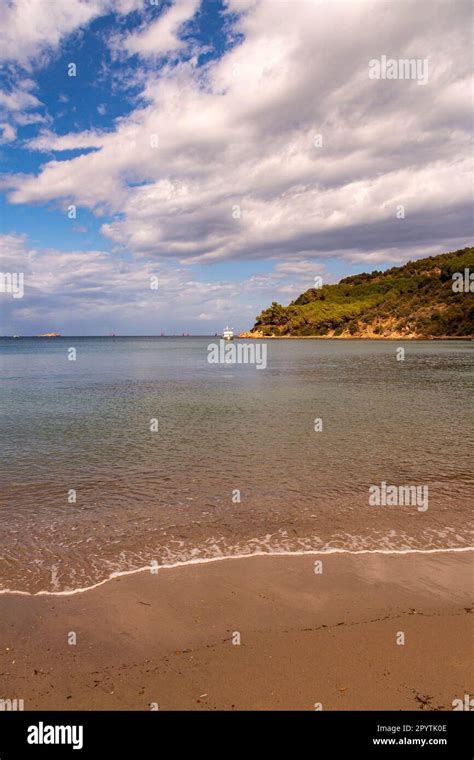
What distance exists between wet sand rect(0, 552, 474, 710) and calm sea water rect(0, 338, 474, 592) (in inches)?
40.6

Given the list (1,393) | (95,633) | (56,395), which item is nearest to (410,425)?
(95,633)

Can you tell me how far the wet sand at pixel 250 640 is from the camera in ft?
17.1

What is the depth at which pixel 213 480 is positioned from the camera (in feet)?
46.5

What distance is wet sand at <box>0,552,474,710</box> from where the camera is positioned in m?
5.22

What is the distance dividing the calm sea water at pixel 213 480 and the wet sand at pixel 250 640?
103cm

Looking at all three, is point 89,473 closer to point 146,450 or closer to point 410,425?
point 146,450

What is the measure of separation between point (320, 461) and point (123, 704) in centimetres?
1216
